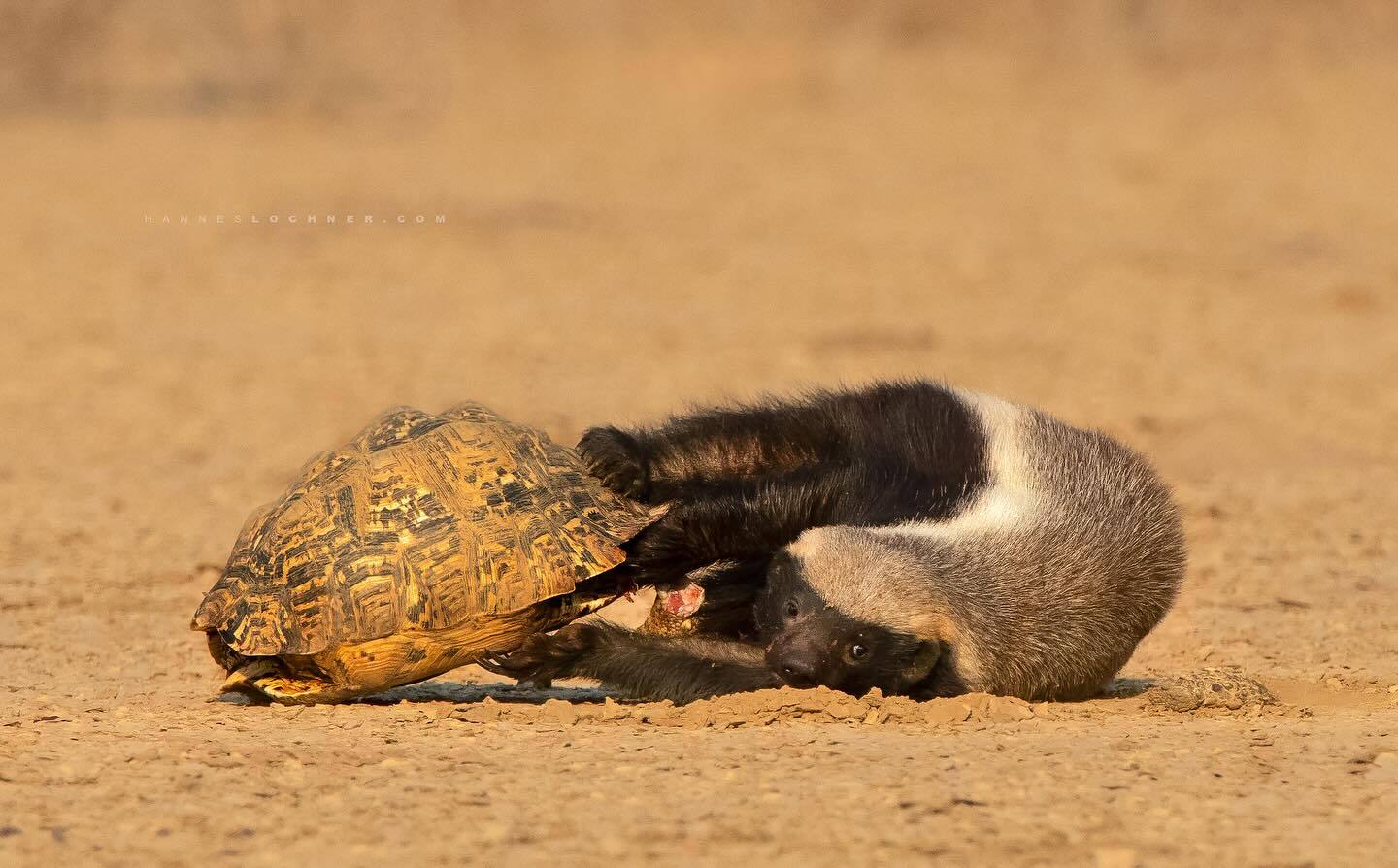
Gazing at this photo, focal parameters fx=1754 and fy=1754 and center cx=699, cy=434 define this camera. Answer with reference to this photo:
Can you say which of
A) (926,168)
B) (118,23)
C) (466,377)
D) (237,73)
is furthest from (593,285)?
(118,23)

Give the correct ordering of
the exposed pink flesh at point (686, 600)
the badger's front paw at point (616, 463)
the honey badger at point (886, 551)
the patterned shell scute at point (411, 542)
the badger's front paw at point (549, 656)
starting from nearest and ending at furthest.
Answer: the patterned shell scute at point (411, 542), the honey badger at point (886, 551), the badger's front paw at point (549, 656), the badger's front paw at point (616, 463), the exposed pink flesh at point (686, 600)

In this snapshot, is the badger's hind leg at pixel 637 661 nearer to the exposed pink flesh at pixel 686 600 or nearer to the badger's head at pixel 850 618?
the exposed pink flesh at pixel 686 600

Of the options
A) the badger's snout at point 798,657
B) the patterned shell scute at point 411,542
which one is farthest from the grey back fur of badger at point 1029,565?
the patterned shell scute at point 411,542

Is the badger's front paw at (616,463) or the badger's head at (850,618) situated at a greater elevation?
the badger's front paw at (616,463)

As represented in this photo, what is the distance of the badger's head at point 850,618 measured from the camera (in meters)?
4.98

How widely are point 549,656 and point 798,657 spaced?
825 mm

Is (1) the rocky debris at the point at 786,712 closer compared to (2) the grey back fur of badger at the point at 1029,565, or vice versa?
(1) the rocky debris at the point at 786,712

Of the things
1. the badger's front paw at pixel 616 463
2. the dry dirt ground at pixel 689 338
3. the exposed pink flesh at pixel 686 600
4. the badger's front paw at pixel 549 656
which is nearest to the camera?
the dry dirt ground at pixel 689 338

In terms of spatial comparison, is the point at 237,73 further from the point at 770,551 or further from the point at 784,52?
the point at 770,551

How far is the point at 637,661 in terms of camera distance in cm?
539

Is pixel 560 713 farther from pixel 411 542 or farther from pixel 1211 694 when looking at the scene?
pixel 1211 694

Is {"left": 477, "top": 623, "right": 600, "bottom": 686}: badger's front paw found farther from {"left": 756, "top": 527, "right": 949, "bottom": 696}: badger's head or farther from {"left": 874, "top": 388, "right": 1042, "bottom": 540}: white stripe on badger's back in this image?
{"left": 874, "top": 388, "right": 1042, "bottom": 540}: white stripe on badger's back

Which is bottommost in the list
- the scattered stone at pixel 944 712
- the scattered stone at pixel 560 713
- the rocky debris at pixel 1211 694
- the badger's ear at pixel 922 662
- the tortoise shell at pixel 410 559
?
the rocky debris at pixel 1211 694

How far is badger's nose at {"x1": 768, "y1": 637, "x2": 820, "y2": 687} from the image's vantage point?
498 cm
